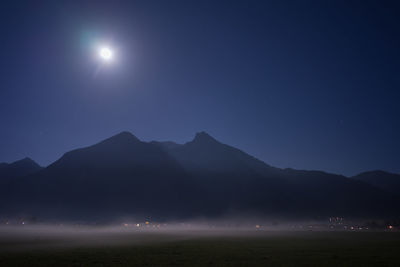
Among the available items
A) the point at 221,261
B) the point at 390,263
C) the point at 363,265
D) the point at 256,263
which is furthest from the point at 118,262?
the point at 390,263

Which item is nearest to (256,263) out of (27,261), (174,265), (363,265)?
(174,265)

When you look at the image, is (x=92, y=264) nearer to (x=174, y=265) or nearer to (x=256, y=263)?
(x=174, y=265)

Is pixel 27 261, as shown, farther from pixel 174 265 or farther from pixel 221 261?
pixel 221 261

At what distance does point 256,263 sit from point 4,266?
31791 millimetres

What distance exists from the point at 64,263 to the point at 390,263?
144ft

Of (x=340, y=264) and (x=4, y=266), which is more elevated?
(x=4, y=266)

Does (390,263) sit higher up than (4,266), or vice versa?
(4,266)

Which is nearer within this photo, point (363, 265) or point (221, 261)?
point (363, 265)

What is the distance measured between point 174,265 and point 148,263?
388cm

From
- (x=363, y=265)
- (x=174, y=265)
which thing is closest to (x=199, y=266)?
(x=174, y=265)

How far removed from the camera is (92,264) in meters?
37.7

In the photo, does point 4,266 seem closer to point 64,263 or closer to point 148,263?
point 64,263

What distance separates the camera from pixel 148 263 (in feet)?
126

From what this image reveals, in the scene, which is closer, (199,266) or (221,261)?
(199,266)
